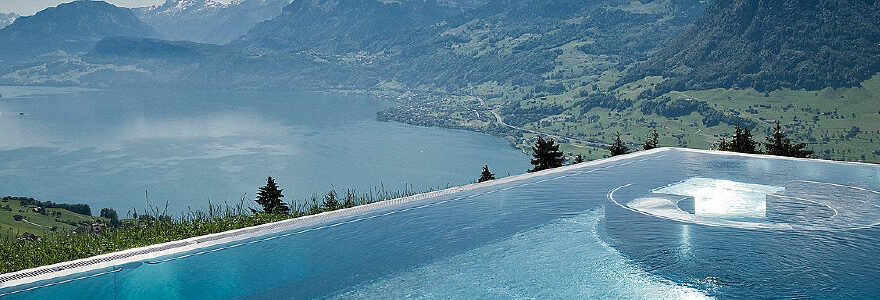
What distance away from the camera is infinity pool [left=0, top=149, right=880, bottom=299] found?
759 centimetres

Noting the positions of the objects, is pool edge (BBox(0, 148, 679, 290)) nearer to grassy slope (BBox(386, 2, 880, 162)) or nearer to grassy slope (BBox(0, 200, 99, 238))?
grassy slope (BBox(0, 200, 99, 238))

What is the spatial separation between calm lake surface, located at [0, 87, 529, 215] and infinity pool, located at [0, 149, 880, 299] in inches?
2070

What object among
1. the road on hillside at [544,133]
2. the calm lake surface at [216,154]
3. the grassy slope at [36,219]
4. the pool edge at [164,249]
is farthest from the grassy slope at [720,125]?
the pool edge at [164,249]

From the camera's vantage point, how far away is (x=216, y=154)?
83188 mm

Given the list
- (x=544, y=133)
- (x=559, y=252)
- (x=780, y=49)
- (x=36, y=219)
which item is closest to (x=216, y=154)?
(x=36, y=219)

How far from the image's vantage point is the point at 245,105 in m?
154

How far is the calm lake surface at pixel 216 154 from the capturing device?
6581cm

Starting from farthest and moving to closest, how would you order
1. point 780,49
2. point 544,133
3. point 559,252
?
point 780,49 → point 544,133 → point 559,252

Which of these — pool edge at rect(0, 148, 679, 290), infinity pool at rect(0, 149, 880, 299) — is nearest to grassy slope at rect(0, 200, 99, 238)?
pool edge at rect(0, 148, 679, 290)

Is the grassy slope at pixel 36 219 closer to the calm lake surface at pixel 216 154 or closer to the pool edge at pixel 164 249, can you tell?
the calm lake surface at pixel 216 154

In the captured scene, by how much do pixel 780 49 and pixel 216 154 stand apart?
88.6 metres

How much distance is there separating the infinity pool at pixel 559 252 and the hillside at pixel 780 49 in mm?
103917

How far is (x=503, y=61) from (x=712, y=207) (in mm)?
175540

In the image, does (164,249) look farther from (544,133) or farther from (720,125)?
(544,133)
